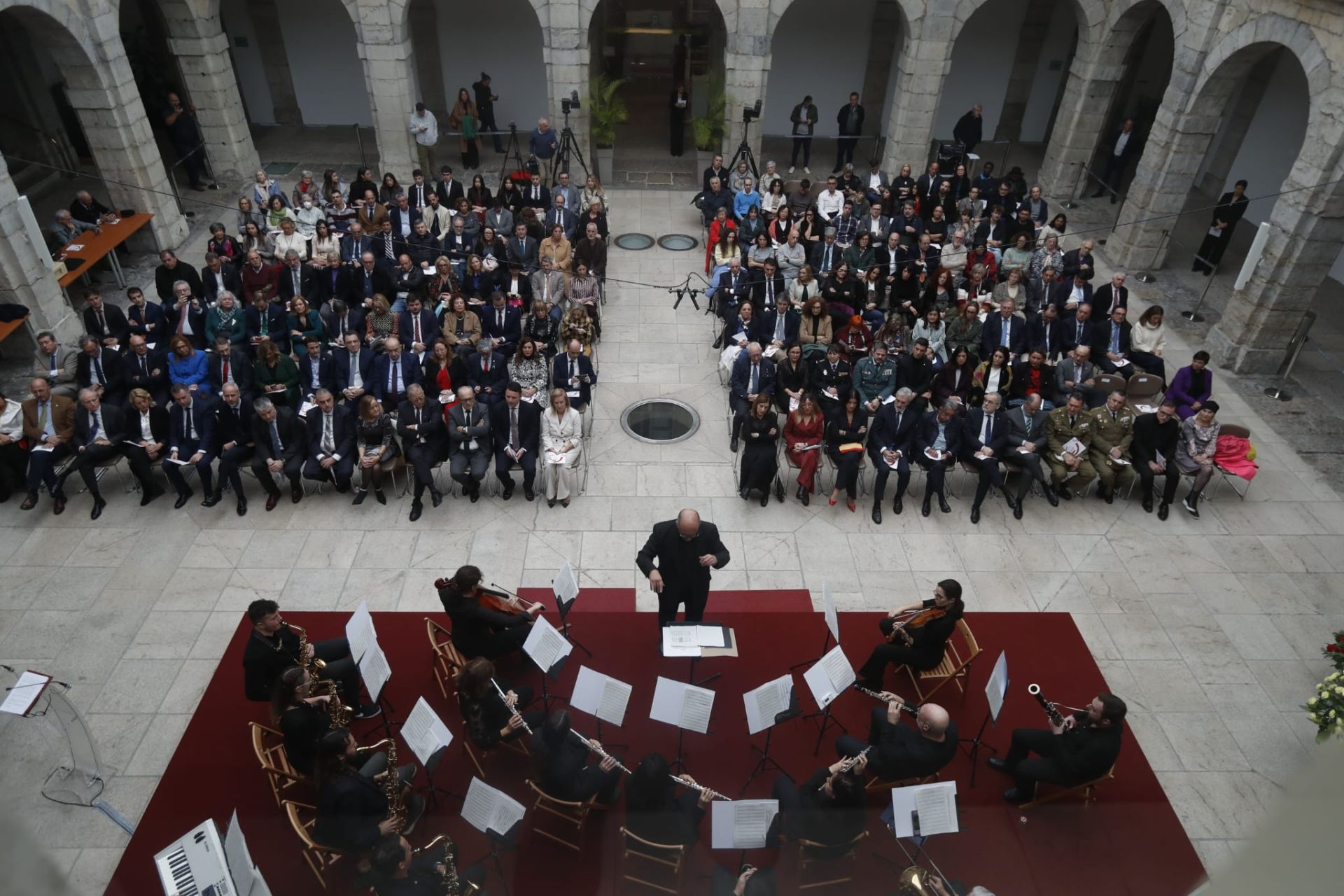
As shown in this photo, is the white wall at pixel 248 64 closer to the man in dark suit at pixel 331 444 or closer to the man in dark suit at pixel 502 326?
the man in dark suit at pixel 502 326

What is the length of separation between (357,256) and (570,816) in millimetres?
9041

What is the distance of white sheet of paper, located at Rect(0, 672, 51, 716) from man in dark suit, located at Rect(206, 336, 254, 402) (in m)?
→ 4.25


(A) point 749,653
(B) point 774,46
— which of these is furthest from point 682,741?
(B) point 774,46

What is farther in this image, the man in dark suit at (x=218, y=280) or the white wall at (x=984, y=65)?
the white wall at (x=984, y=65)

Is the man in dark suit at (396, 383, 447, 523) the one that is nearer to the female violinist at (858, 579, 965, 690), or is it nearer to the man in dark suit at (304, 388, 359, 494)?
the man in dark suit at (304, 388, 359, 494)

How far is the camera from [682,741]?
6586 mm

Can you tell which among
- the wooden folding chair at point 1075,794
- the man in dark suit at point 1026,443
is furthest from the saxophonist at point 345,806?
the man in dark suit at point 1026,443

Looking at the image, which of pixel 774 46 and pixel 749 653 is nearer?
pixel 749 653

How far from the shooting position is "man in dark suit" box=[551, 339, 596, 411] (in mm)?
10078

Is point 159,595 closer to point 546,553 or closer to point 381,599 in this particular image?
point 381,599

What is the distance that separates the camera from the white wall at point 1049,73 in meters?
Answer: 18.2

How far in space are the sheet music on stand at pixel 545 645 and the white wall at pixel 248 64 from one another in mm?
17082

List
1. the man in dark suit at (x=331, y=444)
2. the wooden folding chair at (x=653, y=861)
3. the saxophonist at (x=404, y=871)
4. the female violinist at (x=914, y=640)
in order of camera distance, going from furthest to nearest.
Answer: the man in dark suit at (x=331, y=444) → the female violinist at (x=914, y=640) → the wooden folding chair at (x=653, y=861) → the saxophonist at (x=404, y=871)

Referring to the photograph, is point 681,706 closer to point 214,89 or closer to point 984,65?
point 214,89
